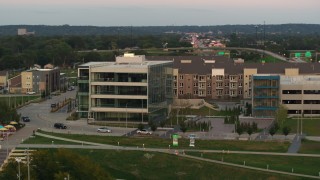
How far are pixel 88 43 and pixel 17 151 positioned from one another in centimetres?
10304

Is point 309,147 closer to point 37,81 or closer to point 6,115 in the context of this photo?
point 6,115

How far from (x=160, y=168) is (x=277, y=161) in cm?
568

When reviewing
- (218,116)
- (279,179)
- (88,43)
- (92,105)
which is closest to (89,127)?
(92,105)

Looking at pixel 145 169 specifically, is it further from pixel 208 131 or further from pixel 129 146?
pixel 208 131

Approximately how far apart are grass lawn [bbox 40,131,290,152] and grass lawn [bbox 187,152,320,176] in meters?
1.95

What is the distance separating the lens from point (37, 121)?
46000 mm

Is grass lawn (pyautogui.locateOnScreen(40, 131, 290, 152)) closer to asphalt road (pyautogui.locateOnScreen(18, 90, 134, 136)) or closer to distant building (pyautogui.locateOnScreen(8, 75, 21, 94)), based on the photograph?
asphalt road (pyautogui.locateOnScreen(18, 90, 134, 136))

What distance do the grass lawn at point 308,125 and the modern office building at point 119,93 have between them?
30.9ft

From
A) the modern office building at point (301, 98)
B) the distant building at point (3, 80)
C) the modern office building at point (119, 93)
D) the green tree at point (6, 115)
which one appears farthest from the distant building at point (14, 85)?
the modern office building at point (301, 98)

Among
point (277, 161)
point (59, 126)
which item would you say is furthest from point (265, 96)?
point (277, 161)

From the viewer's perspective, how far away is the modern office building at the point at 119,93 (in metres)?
45.6

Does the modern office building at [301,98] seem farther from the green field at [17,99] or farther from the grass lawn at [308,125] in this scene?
the green field at [17,99]

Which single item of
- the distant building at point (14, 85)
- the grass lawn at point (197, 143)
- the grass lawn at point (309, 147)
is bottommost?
the grass lawn at point (309, 147)

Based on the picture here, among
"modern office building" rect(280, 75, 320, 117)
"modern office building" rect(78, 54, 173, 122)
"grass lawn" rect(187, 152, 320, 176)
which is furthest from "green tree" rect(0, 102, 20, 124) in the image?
"modern office building" rect(280, 75, 320, 117)
